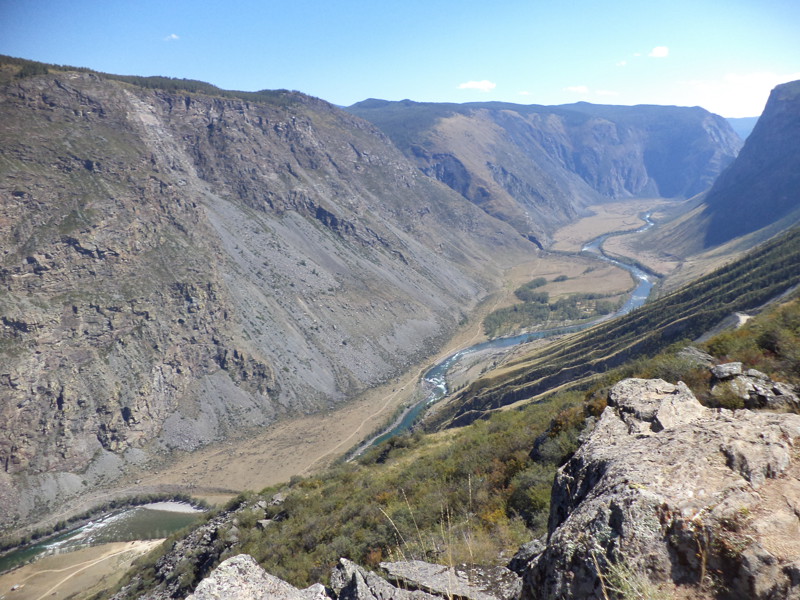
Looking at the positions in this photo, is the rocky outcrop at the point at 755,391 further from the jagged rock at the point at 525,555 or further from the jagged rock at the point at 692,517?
the jagged rock at the point at 525,555

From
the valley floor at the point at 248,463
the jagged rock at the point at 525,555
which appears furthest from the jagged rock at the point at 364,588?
the valley floor at the point at 248,463

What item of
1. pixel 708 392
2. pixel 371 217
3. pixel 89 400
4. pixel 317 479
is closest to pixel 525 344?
pixel 371 217

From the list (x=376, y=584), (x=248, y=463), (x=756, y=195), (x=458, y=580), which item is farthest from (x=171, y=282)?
(x=756, y=195)

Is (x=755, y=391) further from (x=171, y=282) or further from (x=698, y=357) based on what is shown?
(x=171, y=282)

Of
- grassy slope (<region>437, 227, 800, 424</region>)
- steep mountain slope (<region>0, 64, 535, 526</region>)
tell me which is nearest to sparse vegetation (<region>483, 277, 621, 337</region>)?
steep mountain slope (<region>0, 64, 535, 526</region>)

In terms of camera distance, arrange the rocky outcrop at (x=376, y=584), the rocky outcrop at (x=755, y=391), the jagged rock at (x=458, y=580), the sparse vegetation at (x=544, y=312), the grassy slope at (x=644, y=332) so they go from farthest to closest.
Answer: the sparse vegetation at (x=544, y=312), the grassy slope at (x=644, y=332), the rocky outcrop at (x=755, y=391), the rocky outcrop at (x=376, y=584), the jagged rock at (x=458, y=580)

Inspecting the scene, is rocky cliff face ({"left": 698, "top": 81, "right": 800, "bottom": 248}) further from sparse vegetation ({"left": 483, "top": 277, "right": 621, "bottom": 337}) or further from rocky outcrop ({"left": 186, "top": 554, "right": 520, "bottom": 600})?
rocky outcrop ({"left": 186, "top": 554, "right": 520, "bottom": 600})
